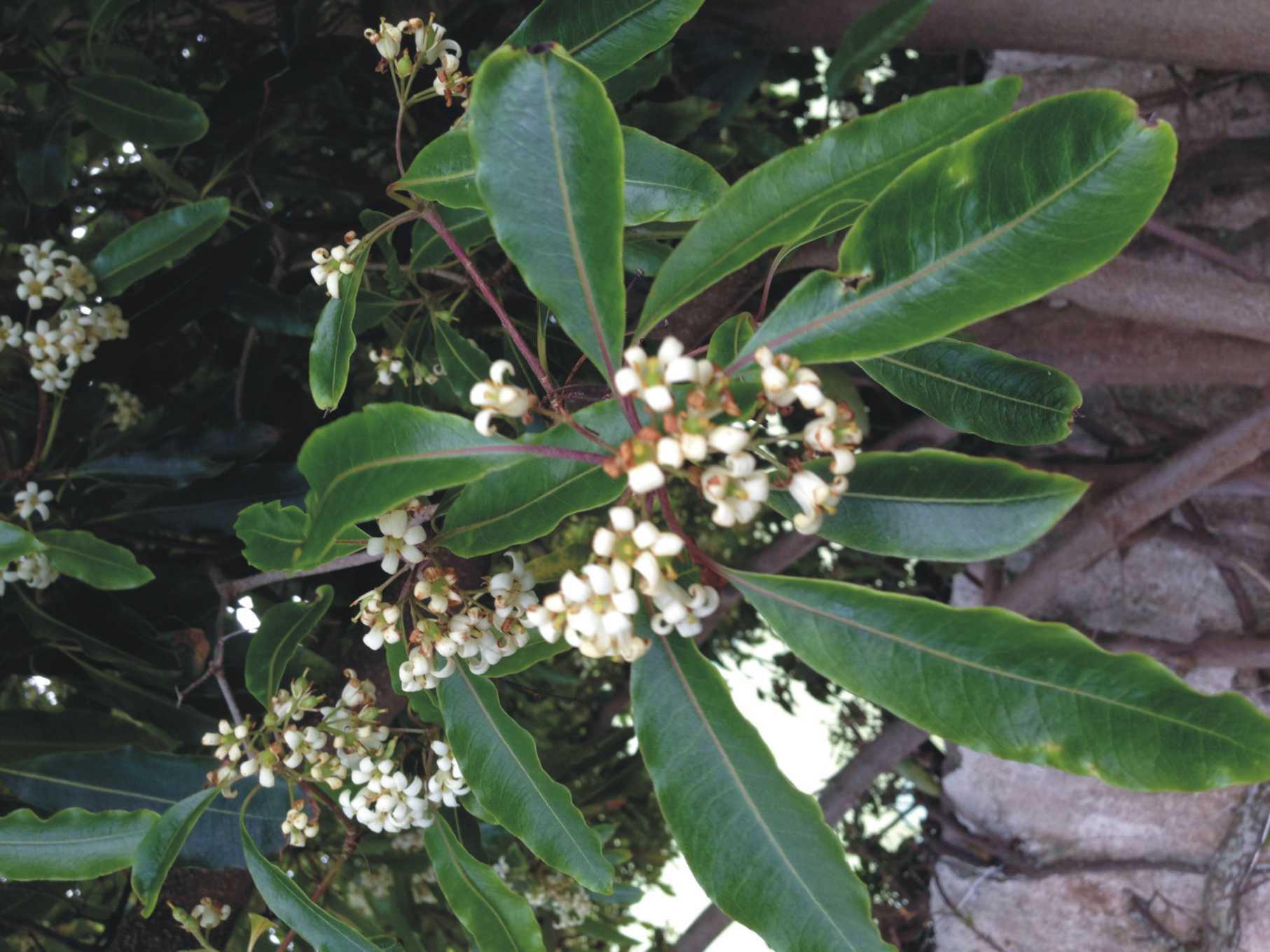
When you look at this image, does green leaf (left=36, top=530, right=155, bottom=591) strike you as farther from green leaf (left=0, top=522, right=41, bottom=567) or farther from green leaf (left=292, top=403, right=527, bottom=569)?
green leaf (left=292, top=403, right=527, bottom=569)

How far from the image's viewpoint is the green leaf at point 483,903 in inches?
38.1

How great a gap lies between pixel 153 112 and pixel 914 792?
2.34m

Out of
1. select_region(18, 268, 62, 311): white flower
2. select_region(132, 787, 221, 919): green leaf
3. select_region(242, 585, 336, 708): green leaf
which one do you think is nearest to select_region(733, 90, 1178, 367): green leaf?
select_region(242, 585, 336, 708): green leaf

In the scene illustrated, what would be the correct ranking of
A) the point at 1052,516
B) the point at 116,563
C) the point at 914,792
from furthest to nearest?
the point at 914,792, the point at 116,563, the point at 1052,516

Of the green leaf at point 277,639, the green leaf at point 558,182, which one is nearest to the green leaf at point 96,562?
the green leaf at point 277,639

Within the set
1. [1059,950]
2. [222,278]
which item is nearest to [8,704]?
[222,278]

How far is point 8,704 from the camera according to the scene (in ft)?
6.36

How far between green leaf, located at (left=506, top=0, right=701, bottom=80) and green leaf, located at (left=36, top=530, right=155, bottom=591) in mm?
715

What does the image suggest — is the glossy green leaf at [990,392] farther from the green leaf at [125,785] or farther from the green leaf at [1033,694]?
the green leaf at [125,785]

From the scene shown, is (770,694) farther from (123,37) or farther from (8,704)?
(123,37)

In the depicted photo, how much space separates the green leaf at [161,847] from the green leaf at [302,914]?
70 mm

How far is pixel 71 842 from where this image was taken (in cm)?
102

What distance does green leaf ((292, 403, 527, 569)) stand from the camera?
0.59m

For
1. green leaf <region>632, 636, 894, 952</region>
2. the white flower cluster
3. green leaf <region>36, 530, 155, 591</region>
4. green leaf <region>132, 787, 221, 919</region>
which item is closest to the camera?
green leaf <region>632, 636, 894, 952</region>
